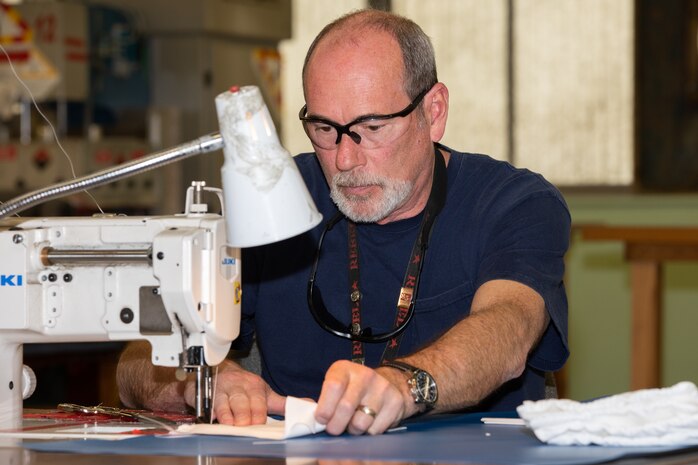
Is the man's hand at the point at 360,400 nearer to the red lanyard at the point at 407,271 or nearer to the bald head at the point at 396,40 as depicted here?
the red lanyard at the point at 407,271

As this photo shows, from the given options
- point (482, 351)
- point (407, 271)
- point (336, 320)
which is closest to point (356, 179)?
point (407, 271)

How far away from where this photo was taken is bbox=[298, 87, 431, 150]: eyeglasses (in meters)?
2.47

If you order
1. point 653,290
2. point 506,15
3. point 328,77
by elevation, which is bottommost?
point 653,290

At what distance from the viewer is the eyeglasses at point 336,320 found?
8.12 feet

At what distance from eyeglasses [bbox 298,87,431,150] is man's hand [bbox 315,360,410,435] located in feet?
2.11

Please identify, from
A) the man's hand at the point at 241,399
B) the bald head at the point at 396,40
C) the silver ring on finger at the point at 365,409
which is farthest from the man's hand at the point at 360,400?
the bald head at the point at 396,40

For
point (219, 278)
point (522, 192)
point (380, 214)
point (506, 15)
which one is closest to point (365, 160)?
point (380, 214)

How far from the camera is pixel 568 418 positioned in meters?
Answer: 1.86

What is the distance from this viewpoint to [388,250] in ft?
8.76

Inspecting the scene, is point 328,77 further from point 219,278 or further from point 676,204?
point 676,204

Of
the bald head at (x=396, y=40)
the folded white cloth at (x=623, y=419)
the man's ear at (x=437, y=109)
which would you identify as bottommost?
the folded white cloth at (x=623, y=419)

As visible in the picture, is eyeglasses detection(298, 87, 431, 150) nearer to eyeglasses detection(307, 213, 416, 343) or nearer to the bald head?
the bald head

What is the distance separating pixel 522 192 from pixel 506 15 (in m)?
4.35

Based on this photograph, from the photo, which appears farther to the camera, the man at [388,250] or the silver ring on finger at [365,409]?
the man at [388,250]
